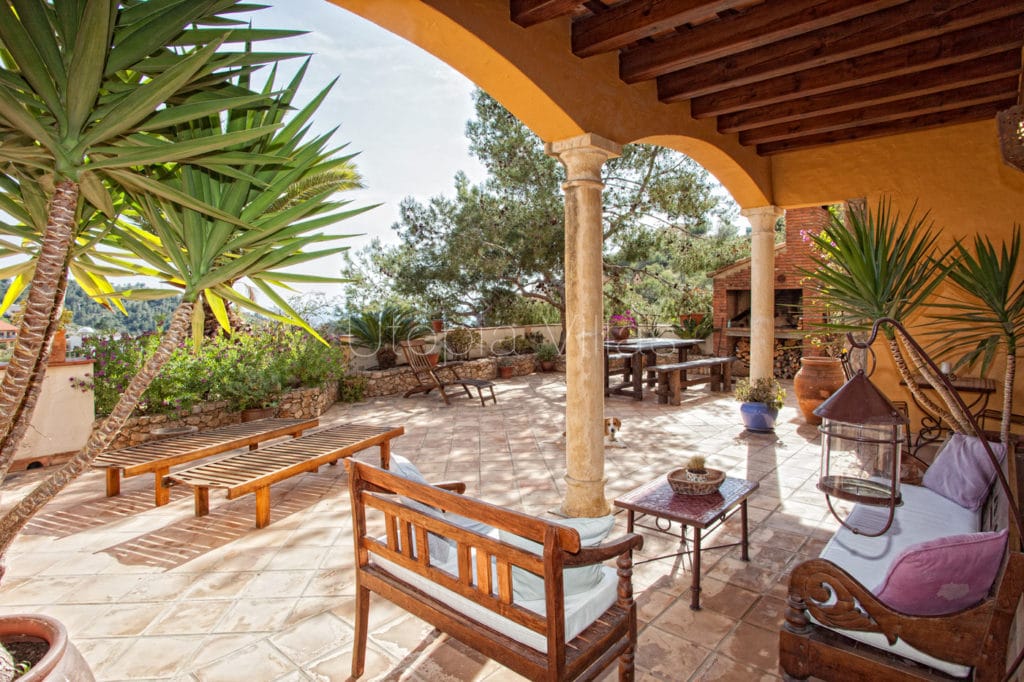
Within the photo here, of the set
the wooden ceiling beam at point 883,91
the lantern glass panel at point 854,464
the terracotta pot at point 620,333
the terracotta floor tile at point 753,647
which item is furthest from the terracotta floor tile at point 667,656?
the terracotta pot at point 620,333

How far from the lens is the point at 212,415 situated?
6.12m

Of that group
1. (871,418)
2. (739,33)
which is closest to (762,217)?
(739,33)

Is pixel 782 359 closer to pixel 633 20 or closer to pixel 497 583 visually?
pixel 633 20

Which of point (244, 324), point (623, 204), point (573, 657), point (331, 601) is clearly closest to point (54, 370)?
point (244, 324)

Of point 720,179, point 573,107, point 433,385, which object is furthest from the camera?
point 433,385

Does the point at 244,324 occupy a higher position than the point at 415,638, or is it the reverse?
the point at 244,324

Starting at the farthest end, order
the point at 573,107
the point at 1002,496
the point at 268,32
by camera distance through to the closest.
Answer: the point at 573,107 < the point at 1002,496 < the point at 268,32

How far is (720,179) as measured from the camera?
19.4ft

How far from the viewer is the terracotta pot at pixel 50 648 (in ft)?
3.99

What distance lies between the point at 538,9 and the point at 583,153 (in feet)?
3.02

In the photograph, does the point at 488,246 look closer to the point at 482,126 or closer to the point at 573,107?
the point at 482,126

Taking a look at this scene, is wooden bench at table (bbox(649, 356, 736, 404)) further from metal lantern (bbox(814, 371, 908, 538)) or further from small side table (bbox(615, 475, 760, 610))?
metal lantern (bbox(814, 371, 908, 538))

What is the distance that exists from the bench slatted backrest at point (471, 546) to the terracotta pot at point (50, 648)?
3.05ft

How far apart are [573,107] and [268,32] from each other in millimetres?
2337
